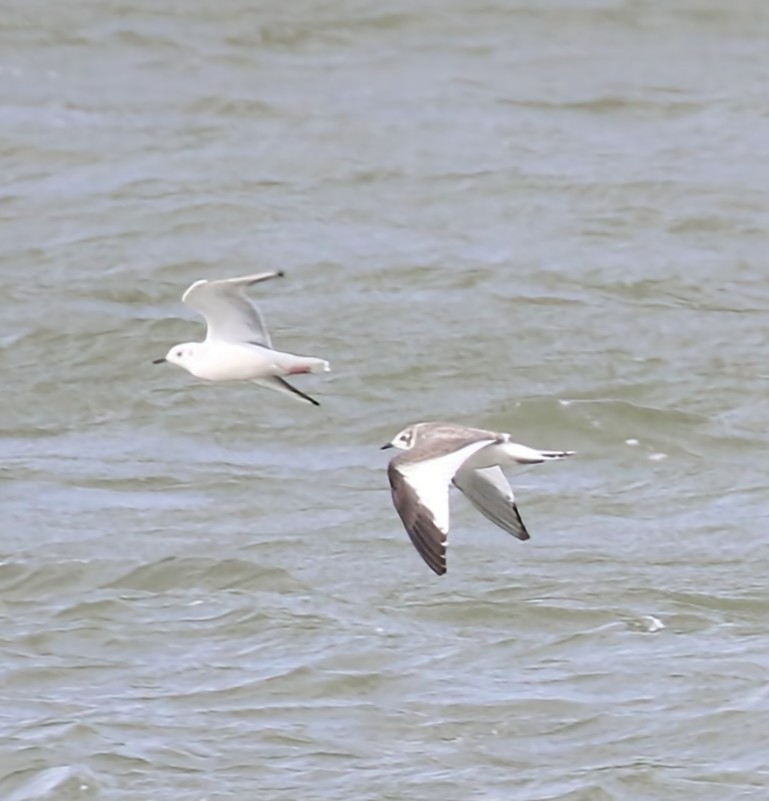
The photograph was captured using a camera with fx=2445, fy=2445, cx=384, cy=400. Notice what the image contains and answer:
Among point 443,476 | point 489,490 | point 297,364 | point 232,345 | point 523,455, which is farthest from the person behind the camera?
point 489,490

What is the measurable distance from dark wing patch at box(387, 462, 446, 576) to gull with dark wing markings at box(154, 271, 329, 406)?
62 centimetres

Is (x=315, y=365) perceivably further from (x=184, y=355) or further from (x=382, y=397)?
(x=382, y=397)

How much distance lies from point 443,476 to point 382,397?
18.6ft

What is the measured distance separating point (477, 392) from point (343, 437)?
0.85m

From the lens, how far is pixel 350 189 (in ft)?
51.0

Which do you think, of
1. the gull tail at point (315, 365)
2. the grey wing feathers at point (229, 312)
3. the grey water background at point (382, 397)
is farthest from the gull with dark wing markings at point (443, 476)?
the grey water background at point (382, 397)

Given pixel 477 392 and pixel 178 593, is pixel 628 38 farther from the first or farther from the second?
pixel 178 593

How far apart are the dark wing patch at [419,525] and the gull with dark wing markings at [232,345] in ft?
2.03

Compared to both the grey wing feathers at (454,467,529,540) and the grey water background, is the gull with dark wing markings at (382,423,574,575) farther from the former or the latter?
the grey water background

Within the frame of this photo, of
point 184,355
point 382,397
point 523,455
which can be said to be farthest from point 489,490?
point 382,397

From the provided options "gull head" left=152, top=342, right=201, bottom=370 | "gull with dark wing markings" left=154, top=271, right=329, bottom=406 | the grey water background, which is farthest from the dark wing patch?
the grey water background

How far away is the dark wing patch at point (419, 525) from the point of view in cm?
723

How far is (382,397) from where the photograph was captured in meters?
13.2

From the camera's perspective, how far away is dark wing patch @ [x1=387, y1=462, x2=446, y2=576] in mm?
7234
